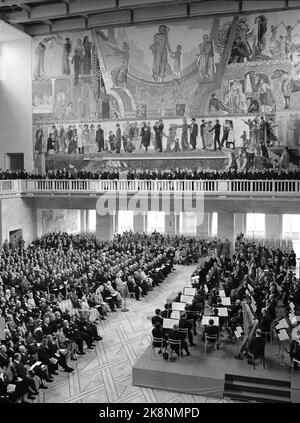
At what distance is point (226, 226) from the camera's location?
27344mm

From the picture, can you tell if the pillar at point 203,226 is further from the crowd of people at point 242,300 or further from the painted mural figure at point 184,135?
the crowd of people at point 242,300

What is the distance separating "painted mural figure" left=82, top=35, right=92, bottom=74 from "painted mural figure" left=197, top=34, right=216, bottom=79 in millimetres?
7877

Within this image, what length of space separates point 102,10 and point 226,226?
1623cm

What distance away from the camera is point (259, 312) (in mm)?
13102

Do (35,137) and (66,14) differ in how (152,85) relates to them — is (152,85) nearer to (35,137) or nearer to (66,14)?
(66,14)

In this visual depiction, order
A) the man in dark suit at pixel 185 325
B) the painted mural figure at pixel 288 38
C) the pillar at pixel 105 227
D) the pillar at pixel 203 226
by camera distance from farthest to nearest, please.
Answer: the pillar at pixel 203 226
the pillar at pixel 105 227
the painted mural figure at pixel 288 38
the man in dark suit at pixel 185 325

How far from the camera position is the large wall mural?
94.0 feet

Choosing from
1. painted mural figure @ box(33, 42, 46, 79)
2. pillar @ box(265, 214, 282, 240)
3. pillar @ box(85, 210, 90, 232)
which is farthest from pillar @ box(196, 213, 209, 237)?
painted mural figure @ box(33, 42, 46, 79)

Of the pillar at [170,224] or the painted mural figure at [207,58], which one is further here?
the pillar at [170,224]

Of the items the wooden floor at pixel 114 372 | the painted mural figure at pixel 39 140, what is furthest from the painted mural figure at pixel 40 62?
the wooden floor at pixel 114 372

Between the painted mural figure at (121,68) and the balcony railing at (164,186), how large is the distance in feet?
27.2

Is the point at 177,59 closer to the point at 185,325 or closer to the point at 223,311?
the point at 223,311

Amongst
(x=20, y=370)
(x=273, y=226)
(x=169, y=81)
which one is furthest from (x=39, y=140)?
(x=20, y=370)

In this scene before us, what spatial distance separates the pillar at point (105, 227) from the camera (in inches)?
1156
